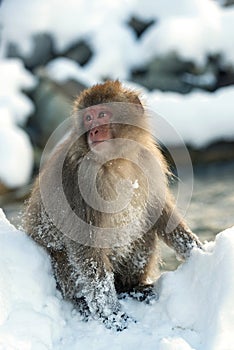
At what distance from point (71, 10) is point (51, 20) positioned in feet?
1.17

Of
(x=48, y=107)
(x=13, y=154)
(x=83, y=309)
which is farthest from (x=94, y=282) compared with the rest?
(x=48, y=107)

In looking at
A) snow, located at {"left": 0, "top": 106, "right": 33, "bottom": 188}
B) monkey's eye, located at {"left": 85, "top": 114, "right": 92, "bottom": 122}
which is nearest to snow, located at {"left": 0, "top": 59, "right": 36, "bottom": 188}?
snow, located at {"left": 0, "top": 106, "right": 33, "bottom": 188}

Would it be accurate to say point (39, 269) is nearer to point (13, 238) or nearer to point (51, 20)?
point (13, 238)

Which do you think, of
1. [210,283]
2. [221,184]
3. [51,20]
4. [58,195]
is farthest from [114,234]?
[51,20]

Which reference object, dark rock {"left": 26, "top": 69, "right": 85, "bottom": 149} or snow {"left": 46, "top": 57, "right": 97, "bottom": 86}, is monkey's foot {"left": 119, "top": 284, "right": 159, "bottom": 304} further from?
snow {"left": 46, "top": 57, "right": 97, "bottom": 86}

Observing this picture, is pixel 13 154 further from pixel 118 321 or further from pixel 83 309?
pixel 118 321

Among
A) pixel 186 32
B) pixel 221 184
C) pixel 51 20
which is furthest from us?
pixel 51 20

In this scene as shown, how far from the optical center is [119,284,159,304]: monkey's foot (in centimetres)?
361

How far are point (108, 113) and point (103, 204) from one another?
0.42 m

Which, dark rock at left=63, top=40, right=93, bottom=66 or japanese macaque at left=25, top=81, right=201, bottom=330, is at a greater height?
japanese macaque at left=25, top=81, right=201, bottom=330

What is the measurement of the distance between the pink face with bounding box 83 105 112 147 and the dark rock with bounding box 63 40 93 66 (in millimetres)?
7073

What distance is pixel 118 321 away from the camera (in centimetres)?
344

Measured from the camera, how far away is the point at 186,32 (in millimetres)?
10352

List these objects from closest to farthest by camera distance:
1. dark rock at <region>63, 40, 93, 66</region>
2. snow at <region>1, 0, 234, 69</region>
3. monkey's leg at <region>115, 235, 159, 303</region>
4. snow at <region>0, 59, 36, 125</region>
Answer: monkey's leg at <region>115, 235, 159, 303</region> < snow at <region>0, 59, 36, 125</region> < snow at <region>1, 0, 234, 69</region> < dark rock at <region>63, 40, 93, 66</region>
